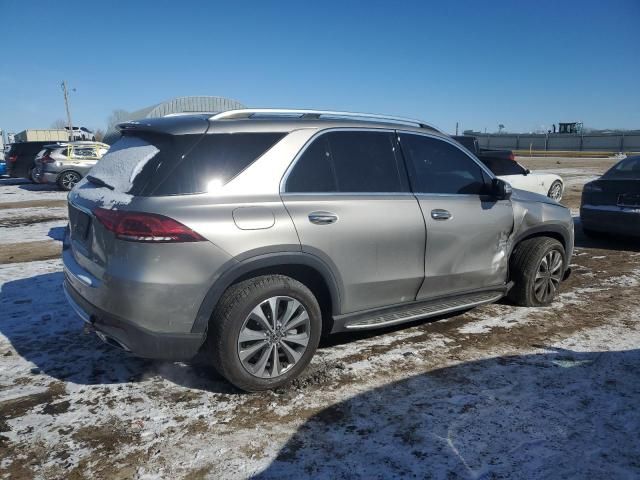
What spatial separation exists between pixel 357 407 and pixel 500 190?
2372mm

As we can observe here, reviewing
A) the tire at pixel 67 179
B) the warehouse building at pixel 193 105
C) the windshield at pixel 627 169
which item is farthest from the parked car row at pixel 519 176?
the warehouse building at pixel 193 105

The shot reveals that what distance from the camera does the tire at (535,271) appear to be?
4.70 m

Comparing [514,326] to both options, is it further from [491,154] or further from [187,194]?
[491,154]

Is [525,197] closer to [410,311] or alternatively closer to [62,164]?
[410,311]

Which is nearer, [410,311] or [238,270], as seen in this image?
[238,270]

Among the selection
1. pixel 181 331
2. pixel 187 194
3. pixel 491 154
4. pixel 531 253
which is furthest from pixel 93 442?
pixel 491 154

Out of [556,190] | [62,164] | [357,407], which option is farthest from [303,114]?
[62,164]

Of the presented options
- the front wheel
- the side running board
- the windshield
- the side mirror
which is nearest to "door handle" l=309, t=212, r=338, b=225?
the side running board

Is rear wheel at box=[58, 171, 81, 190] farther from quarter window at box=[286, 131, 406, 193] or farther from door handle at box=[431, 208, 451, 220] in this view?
door handle at box=[431, 208, 451, 220]

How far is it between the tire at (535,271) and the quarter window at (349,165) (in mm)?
1640

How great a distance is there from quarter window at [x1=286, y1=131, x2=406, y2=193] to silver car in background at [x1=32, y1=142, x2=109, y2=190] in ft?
48.6

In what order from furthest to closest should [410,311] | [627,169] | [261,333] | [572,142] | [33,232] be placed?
[572,142], [33,232], [627,169], [410,311], [261,333]

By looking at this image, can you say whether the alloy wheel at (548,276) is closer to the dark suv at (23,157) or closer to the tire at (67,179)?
the tire at (67,179)

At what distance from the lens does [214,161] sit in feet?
10.1
